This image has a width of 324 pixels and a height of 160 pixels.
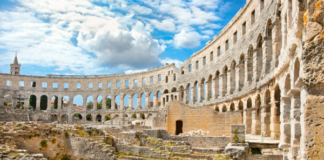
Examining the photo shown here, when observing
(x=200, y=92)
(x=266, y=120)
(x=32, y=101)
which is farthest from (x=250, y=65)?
(x=32, y=101)

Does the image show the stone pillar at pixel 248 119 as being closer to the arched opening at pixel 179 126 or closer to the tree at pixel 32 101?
the arched opening at pixel 179 126

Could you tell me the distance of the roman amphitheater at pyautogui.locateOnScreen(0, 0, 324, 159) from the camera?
5.75 m

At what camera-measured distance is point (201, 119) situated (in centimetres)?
2089

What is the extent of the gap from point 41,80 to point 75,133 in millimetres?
39882

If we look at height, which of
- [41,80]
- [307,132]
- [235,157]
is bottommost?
[235,157]

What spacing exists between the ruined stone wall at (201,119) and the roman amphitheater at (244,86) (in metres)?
0.07

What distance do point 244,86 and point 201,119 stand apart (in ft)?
14.6

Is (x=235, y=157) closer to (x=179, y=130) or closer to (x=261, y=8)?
(x=179, y=130)

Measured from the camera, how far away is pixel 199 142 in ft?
58.8

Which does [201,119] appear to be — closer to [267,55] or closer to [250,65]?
[250,65]

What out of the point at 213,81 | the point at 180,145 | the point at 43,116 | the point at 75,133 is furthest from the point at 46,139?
the point at 43,116

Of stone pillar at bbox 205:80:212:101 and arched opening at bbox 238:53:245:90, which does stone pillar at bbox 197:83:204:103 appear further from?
arched opening at bbox 238:53:245:90

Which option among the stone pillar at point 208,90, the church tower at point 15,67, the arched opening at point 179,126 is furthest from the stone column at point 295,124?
the church tower at point 15,67

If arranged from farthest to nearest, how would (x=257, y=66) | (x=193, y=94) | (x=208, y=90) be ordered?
(x=193, y=94) < (x=208, y=90) < (x=257, y=66)
